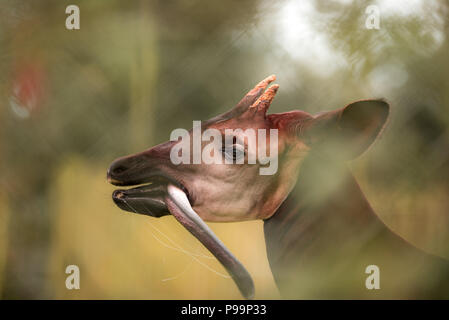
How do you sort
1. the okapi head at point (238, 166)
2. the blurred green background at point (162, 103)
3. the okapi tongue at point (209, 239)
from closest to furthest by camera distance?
the okapi tongue at point (209, 239)
the okapi head at point (238, 166)
the blurred green background at point (162, 103)

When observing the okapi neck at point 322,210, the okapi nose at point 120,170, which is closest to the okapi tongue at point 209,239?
the okapi nose at point 120,170

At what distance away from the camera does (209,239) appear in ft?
4.24

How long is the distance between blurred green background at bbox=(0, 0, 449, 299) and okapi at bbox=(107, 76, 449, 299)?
0.21m

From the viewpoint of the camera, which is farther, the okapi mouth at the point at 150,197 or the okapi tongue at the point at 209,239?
the okapi mouth at the point at 150,197

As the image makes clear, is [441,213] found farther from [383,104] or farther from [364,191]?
[383,104]

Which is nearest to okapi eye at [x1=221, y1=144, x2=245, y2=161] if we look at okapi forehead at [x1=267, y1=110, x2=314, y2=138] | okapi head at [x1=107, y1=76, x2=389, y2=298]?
okapi head at [x1=107, y1=76, x2=389, y2=298]

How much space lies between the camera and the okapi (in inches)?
57.8

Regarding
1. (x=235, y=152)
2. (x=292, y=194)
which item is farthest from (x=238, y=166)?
(x=292, y=194)

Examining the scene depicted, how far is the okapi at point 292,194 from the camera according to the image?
1469 millimetres

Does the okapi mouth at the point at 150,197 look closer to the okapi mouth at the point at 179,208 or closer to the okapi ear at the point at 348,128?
the okapi mouth at the point at 179,208

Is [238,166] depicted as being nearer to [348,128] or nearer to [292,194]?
[292,194]

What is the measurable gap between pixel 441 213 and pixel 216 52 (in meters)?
1.10

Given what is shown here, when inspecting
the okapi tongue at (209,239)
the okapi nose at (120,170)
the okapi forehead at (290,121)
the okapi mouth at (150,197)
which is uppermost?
the okapi forehead at (290,121)

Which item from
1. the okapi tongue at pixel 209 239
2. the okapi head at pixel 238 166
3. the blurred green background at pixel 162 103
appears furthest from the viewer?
the blurred green background at pixel 162 103
